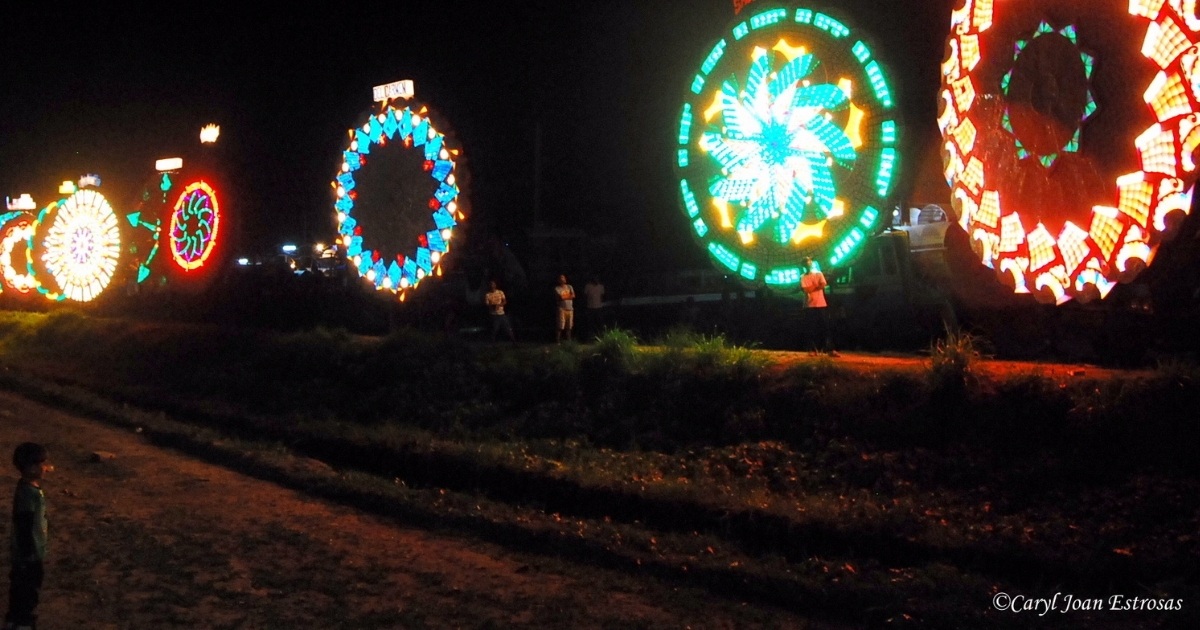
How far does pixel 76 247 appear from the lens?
133ft

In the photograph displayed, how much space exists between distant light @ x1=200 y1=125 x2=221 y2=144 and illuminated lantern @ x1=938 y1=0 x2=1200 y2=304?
26.0 meters

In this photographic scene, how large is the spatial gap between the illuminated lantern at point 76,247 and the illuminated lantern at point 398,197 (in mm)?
15830

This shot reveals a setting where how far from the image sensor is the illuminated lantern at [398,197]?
A: 24922mm

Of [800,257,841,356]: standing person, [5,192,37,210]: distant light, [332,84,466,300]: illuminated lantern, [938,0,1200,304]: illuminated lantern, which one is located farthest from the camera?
[5,192,37,210]: distant light

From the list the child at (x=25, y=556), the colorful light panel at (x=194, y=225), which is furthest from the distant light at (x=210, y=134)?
the child at (x=25, y=556)

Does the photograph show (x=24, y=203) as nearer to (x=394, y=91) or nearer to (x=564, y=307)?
(x=394, y=91)

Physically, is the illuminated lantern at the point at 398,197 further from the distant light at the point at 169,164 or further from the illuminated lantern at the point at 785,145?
the distant light at the point at 169,164

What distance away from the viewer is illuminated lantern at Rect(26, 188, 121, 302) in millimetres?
39156

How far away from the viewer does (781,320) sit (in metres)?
21.0

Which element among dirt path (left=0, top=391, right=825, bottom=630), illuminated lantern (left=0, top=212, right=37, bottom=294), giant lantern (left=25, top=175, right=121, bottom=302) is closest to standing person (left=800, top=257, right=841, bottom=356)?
dirt path (left=0, top=391, right=825, bottom=630)

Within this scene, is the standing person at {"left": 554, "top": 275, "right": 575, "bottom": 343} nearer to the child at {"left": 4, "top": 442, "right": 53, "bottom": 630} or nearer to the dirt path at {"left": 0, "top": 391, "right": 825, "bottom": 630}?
the dirt path at {"left": 0, "top": 391, "right": 825, "bottom": 630}

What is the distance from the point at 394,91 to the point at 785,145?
11.5 metres

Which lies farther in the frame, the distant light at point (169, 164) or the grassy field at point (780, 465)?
the distant light at point (169, 164)

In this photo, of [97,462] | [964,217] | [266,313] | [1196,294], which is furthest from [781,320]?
[266,313]
